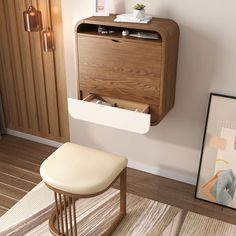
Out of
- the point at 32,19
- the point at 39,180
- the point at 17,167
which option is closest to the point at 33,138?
the point at 17,167

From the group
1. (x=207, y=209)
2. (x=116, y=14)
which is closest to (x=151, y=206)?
(x=207, y=209)

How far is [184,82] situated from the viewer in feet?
7.51

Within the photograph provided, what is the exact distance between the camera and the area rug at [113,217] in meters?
2.21

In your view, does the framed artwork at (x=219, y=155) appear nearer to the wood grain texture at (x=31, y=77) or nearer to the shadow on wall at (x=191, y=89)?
the shadow on wall at (x=191, y=89)

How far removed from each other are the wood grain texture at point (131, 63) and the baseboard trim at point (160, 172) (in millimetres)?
574

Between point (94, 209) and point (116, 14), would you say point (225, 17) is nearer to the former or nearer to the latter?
point (116, 14)

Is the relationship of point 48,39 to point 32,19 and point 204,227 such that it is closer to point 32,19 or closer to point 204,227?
point 32,19

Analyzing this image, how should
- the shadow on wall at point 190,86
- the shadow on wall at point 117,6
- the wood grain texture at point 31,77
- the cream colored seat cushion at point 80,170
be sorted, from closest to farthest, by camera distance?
the cream colored seat cushion at point 80,170 < the shadow on wall at point 190,86 < the shadow on wall at point 117,6 < the wood grain texture at point 31,77

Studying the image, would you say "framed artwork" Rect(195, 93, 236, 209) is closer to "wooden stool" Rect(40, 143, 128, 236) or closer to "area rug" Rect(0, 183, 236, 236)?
"area rug" Rect(0, 183, 236, 236)

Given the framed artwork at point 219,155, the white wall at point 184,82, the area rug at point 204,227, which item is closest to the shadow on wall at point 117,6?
the white wall at point 184,82

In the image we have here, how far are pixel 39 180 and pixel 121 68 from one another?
1.05m

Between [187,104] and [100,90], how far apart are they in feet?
1.82

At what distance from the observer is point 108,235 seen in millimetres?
2154

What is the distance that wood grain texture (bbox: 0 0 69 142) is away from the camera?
104 inches
